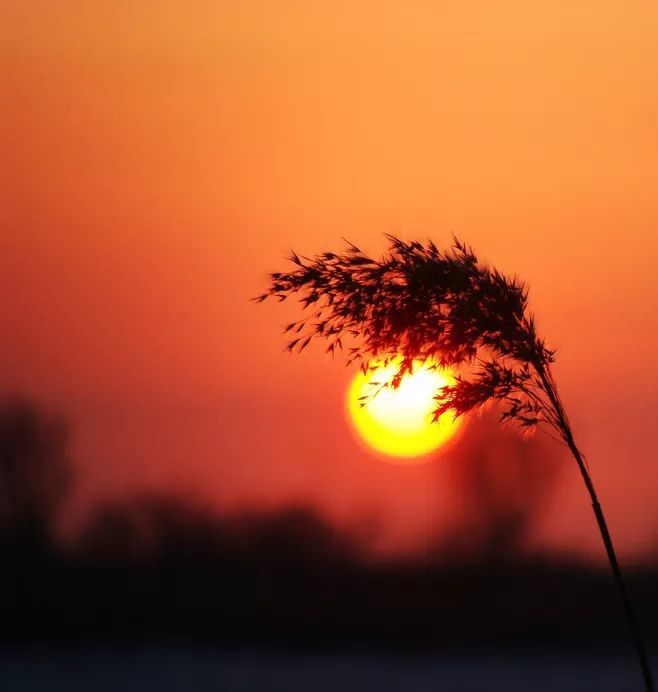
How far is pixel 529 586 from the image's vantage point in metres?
11.4

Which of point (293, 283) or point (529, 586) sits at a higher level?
point (293, 283)

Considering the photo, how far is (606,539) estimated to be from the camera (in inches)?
224

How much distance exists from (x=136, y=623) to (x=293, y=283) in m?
4.97

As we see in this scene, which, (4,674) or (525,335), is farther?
(4,674)

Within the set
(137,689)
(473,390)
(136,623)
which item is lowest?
(137,689)

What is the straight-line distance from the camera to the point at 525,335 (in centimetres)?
594

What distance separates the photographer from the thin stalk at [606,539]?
5.54 meters

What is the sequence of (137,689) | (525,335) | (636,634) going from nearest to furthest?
(636,634) → (525,335) → (137,689)

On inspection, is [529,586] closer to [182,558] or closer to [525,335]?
[182,558]

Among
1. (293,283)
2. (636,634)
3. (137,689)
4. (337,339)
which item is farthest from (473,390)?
(137,689)

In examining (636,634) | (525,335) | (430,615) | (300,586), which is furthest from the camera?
(300,586)

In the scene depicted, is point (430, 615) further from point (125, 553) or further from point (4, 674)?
point (4, 674)

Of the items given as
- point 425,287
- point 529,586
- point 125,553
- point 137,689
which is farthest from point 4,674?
point 529,586

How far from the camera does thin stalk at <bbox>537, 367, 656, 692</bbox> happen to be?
554 centimetres
